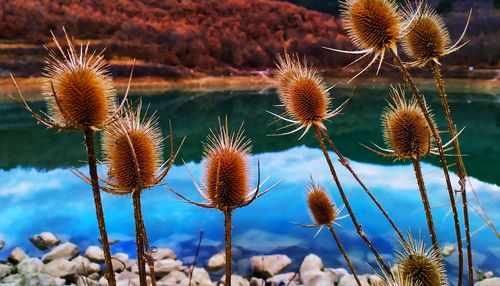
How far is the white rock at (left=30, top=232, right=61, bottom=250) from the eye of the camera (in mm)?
12141

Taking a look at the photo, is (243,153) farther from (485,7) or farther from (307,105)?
(485,7)

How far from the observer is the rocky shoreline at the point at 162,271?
900 centimetres

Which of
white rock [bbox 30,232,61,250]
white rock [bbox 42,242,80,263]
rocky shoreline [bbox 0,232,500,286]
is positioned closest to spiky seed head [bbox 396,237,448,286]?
rocky shoreline [bbox 0,232,500,286]

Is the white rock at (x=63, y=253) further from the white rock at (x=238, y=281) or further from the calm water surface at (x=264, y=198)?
the white rock at (x=238, y=281)

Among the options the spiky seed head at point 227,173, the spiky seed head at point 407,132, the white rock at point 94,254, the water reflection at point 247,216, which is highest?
the water reflection at point 247,216

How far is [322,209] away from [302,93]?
83 centimetres

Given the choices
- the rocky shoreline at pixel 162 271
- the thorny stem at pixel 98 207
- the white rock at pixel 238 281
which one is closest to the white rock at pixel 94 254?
the rocky shoreline at pixel 162 271

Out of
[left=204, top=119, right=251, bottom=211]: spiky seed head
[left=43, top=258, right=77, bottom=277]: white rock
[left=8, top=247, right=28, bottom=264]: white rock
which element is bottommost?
[left=204, top=119, right=251, bottom=211]: spiky seed head

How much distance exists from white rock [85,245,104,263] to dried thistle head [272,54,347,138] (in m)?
8.80

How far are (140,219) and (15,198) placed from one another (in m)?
16.8

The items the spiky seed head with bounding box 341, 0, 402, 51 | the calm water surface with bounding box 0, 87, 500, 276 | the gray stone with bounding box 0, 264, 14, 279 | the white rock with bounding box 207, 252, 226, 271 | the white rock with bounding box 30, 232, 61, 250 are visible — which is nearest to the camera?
the spiky seed head with bounding box 341, 0, 402, 51

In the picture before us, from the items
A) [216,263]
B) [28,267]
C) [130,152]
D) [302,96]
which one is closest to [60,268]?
[28,267]

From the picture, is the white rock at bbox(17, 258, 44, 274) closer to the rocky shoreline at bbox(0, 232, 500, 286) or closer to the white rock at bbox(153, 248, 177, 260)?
the rocky shoreline at bbox(0, 232, 500, 286)

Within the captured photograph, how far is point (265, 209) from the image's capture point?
49.3 ft
